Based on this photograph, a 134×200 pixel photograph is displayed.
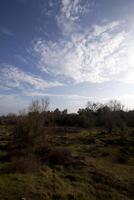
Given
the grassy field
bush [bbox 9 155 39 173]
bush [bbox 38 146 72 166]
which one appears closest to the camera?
the grassy field

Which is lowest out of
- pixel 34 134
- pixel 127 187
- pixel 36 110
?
pixel 127 187

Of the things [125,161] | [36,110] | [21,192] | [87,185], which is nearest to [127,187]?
[87,185]

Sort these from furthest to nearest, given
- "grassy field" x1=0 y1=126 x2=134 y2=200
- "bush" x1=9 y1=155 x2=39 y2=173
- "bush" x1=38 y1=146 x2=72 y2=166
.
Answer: "bush" x1=38 y1=146 x2=72 y2=166 → "bush" x1=9 y1=155 x2=39 y2=173 → "grassy field" x1=0 y1=126 x2=134 y2=200

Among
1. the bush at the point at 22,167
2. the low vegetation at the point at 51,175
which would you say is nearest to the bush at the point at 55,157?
the low vegetation at the point at 51,175

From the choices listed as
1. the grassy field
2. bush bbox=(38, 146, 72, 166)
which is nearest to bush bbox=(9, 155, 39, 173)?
the grassy field

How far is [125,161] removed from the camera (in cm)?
2322

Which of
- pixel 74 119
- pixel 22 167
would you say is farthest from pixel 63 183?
pixel 74 119

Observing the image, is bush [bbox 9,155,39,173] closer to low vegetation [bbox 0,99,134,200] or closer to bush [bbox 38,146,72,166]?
low vegetation [bbox 0,99,134,200]

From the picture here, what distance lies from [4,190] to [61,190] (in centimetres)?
307

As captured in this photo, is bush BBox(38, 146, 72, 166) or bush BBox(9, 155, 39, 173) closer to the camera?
bush BBox(9, 155, 39, 173)

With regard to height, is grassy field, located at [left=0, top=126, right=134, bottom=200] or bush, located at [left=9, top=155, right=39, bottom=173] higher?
bush, located at [left=9, top=155, right=39, bottom=173]

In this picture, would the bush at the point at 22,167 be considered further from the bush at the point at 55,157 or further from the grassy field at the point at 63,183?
the bush at the point at 55,157

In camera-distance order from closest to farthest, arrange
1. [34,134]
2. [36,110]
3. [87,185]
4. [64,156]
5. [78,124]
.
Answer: [87,185] → [64,156] → [34,134] → [36,110] → [78,124]

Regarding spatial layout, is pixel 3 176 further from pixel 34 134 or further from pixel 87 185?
pixel 34 134
